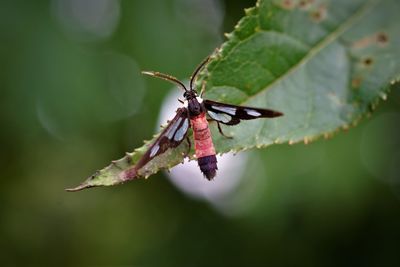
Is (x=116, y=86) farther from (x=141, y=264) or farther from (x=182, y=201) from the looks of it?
(x=141, y=264)

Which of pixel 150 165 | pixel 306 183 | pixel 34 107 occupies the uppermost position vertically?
pixel 34 107

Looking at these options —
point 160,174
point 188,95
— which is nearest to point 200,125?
point 188,95

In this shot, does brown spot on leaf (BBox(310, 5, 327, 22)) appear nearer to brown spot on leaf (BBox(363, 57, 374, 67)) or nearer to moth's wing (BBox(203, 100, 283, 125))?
brown spot on leaf (BBox(363, 57, 374, 67))

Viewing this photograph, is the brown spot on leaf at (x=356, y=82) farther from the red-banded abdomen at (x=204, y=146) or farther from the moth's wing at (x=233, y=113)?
the red-banded abdomen at (x=204, y=146)

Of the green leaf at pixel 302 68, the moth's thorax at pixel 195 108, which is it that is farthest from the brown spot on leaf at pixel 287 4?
the moth's thorax at pixel 195 108

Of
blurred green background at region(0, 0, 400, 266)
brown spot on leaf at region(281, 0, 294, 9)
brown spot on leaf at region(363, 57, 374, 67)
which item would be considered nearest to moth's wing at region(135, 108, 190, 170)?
brown spot on leaf at region(281, 0, 294, 9)

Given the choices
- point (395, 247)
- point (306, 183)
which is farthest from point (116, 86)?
point (395, 247)
